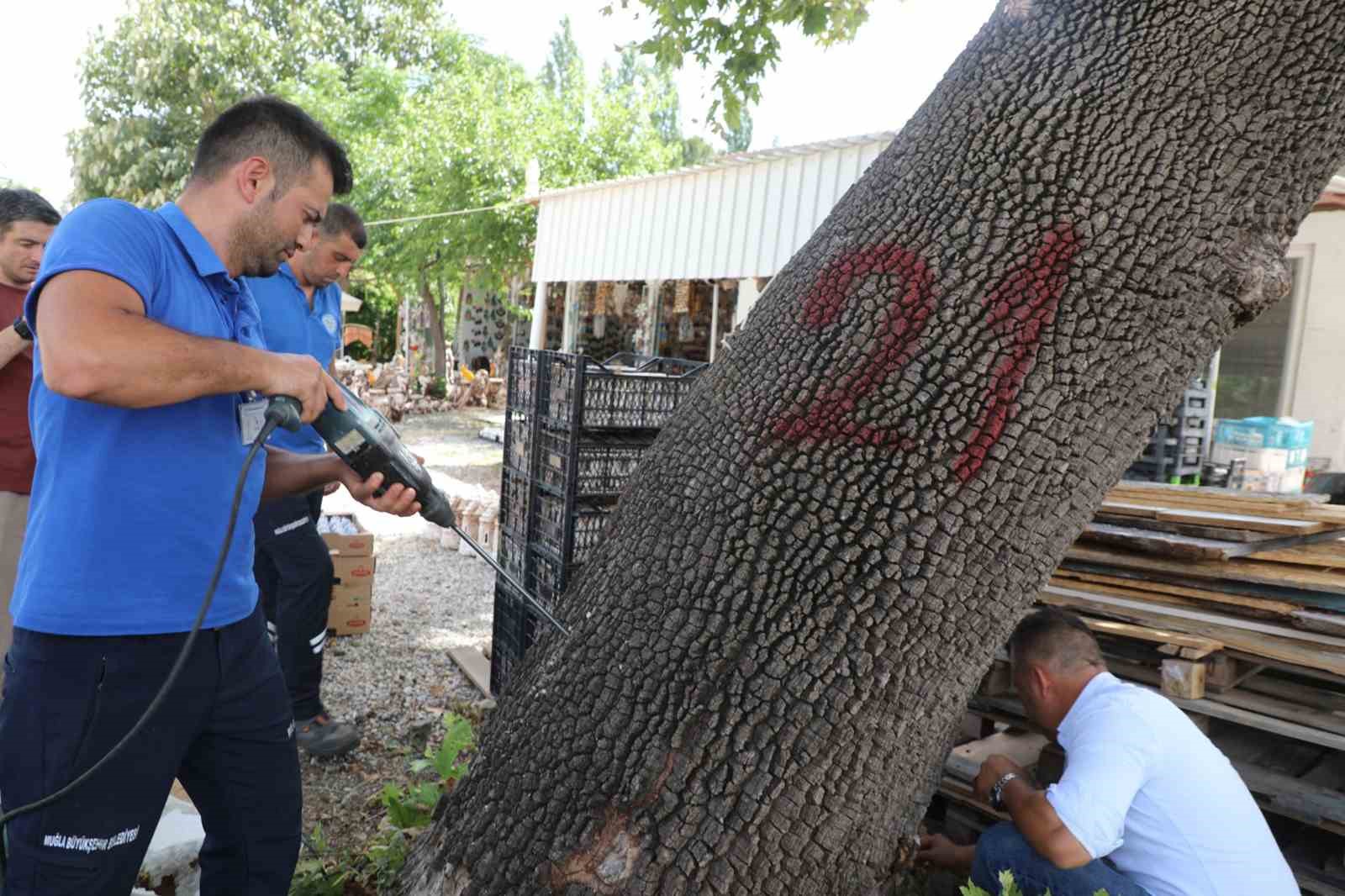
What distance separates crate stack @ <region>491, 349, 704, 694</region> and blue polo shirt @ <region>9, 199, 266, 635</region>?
81.6 inches

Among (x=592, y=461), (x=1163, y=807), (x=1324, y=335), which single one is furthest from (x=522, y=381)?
(x=1324, y=335)

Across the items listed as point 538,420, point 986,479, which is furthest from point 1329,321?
point 986,479

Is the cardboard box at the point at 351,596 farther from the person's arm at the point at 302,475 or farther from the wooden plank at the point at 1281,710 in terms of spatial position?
the wooden plank at the point at 1281,710

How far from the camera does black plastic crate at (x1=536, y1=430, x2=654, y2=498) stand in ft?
13.3

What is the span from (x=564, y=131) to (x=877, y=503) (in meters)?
17.9

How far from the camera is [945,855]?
3039 mm

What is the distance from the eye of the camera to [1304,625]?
10.2 feet

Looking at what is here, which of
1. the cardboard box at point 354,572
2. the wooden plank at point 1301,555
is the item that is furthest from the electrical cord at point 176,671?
the cardboard box at point 354,572

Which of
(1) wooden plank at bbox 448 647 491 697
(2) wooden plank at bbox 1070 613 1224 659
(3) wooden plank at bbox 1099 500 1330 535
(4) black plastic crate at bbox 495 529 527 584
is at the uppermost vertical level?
(3) wooden plank at bbox 1099 500 1330 535

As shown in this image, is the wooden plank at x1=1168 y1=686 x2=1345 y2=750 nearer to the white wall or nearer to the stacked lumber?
the stacked lumber

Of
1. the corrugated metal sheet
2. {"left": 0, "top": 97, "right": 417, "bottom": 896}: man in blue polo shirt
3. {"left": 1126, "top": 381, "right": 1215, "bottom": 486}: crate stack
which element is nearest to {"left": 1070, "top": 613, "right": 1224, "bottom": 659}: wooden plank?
{"left": 0, "top": 97, "right": 417, "bottom": 896}: man in blue polo shirt

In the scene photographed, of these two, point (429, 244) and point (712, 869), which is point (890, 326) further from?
point (429, 244)

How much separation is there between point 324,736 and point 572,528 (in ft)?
4.51

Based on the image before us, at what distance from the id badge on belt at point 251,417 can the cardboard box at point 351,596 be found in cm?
361
